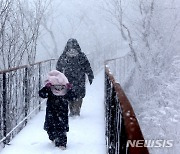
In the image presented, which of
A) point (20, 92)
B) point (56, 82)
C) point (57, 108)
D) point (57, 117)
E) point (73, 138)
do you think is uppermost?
point (56, 82)

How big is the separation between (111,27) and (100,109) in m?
49.8

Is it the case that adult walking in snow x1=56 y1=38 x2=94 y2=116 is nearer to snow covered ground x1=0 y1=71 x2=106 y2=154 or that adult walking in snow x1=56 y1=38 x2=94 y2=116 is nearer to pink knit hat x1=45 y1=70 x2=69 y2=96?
snow covered ground x1=0 y1=71 x2=106 y2=154

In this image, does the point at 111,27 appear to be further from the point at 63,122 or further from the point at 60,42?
the point at 63,122

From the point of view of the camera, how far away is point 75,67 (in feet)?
23.1

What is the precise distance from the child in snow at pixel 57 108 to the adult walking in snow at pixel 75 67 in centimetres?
184

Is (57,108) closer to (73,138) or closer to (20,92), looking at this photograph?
(73,138)

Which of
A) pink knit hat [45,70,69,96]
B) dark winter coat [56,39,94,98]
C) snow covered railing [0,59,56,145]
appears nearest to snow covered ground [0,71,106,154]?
snow covered railing [0,59,56,145]

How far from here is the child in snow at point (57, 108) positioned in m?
4.98

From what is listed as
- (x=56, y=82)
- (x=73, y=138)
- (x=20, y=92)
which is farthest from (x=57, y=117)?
(x=20, y=92)

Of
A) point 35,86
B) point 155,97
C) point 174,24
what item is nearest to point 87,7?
point 174,24

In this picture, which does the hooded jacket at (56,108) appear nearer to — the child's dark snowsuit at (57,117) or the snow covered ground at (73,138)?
the child's dark snowsuit at (57,117)

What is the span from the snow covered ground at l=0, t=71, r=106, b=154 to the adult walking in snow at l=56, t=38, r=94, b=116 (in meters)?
0.52

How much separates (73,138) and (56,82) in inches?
51.5

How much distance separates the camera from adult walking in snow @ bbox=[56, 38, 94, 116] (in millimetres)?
6914
